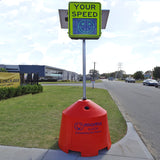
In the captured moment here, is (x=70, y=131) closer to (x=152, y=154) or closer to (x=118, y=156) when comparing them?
(x=118, y=156)

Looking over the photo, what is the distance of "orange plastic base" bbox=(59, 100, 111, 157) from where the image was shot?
8.29 ft

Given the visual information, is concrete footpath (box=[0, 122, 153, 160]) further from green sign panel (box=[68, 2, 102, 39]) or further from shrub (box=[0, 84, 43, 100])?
shrub (box=[0, 84, 43, 100])

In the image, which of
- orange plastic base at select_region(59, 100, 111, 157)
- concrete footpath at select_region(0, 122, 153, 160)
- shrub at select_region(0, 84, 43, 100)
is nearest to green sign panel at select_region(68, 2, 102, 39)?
orange plastic base at select_region(59, 100, 111, 157)

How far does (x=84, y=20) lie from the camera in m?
2.90

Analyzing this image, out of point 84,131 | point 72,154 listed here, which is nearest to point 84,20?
point 84,131

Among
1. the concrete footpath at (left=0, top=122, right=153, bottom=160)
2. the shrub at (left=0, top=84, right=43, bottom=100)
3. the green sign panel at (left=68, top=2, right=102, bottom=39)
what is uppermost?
the green sign panel at (left=68, top=2, right=102, bottom=39)

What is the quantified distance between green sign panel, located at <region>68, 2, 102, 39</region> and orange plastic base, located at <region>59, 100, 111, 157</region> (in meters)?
1.49

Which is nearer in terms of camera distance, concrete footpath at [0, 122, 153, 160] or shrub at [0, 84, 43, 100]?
concrete footpath at [0, 122, 153, 160]

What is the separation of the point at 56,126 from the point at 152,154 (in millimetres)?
2437

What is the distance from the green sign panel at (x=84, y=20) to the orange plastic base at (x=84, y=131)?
1.49m

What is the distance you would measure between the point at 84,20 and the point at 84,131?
2189 mm

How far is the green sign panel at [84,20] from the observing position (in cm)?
289

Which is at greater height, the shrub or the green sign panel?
the green sign panel

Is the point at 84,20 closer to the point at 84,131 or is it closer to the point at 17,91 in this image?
the point at 84,131
